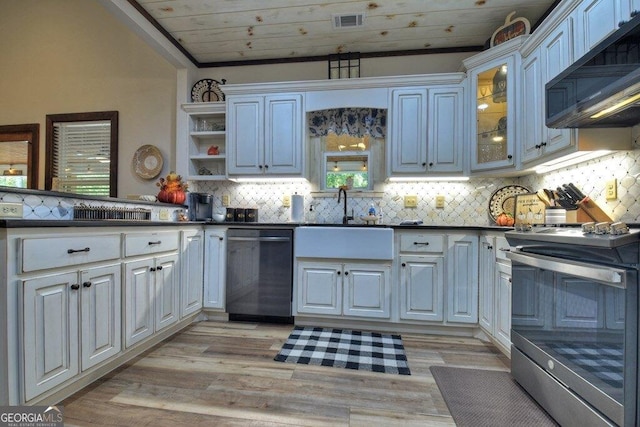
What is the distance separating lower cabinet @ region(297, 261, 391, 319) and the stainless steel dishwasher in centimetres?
15

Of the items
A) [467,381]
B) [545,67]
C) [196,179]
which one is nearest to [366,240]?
[467,381]

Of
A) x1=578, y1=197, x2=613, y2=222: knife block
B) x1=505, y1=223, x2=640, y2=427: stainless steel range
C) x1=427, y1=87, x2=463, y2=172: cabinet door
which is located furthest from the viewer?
x1=427, y1=87, x2=463, y2=172: cabinet door

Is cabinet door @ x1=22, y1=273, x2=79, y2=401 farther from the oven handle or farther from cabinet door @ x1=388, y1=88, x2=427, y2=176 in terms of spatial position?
cabinet door @ x1=388, y1=88, x2=427, y2=176

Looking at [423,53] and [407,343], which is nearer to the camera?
[407,343]

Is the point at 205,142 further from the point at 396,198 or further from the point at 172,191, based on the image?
the point at 396,198

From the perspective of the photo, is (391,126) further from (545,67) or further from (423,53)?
(545,67)

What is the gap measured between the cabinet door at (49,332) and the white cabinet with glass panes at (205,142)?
1896 mm

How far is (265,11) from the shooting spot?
2518 millimetres

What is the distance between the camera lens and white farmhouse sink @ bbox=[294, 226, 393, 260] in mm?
2410

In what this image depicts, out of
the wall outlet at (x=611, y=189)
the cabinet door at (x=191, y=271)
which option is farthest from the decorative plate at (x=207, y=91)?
the wall outlet at (x=611, y=189)

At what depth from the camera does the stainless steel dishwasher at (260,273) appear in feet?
8.48

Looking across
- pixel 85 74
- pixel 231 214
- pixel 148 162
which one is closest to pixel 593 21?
pixel 231 214

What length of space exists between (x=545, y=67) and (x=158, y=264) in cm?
305

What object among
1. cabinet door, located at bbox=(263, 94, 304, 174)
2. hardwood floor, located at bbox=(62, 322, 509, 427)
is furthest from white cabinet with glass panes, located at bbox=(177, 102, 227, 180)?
hardwood floor, located at bbox=(62, 322, 509, 427)
